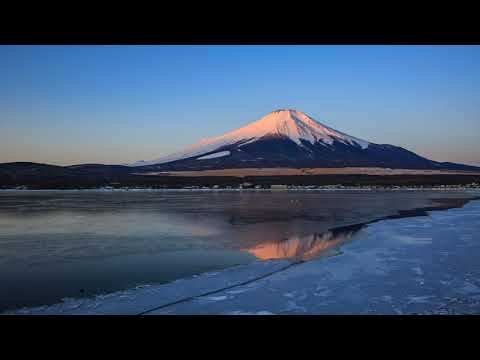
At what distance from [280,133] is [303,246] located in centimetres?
13593

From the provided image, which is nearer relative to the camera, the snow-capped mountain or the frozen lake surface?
the frozen lake surface

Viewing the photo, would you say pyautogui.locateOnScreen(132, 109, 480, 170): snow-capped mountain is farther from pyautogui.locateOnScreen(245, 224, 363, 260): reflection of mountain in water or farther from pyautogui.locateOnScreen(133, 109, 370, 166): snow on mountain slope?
pyautogui.locateOnScreen(245, 224, 363, 260): reflection of mountain in water

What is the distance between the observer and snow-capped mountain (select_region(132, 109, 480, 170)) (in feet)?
370

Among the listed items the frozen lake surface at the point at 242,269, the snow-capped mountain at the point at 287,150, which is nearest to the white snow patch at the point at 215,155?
the snow-capped mountain at the point at 287,150

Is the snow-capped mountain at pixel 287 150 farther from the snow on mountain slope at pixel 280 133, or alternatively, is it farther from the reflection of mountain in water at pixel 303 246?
the reflection of mountain in water at pixel 303 246

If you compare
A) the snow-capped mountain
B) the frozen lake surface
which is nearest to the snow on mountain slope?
the snow-capped mountain

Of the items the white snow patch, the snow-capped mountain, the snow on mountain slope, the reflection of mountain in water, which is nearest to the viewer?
the reflection of mountain in water

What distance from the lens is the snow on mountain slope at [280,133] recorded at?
138 m

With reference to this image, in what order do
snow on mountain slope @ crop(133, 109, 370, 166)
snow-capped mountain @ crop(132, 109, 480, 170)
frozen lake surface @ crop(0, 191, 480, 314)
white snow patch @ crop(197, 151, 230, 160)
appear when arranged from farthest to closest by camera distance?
1. snow on mountain slope @ crop(133, 109, 370, 166)
2. white snow patch @ crop(197, 151, 230, 160)
3. snow-capped mountain @ crop(132, 109, 480, 170)
4. frozen lake surface @ crop(0, 191, 480, 314)

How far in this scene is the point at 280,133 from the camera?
14138 centimetres
